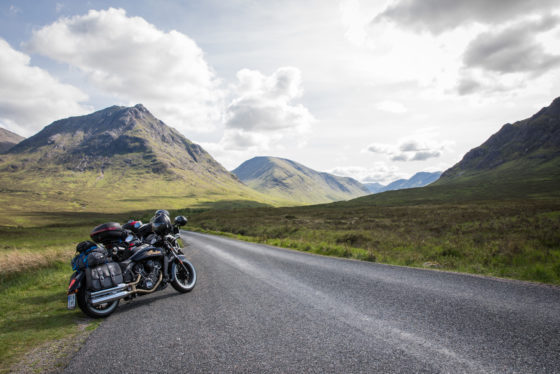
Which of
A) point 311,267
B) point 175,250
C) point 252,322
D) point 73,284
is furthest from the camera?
point 311,267

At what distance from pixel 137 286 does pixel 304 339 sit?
510 centimetres

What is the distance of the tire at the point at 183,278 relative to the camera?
8070 mm

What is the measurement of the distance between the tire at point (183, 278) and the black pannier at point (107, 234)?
176 centimetres

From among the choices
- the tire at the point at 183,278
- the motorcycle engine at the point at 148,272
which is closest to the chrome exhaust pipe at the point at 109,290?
the motorcycle engine at the point at 148,272

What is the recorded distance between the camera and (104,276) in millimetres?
6688

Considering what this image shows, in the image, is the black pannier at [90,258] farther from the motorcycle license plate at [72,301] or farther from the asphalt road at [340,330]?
the asphalt road at [340,330]

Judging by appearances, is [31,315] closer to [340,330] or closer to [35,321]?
[35,321]

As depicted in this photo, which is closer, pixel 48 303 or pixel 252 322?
pixel 252 322

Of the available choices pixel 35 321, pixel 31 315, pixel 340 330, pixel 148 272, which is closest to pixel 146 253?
pixel 148 272

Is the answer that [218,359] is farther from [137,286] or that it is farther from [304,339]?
[137,286]

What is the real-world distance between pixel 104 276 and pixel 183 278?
2.40m

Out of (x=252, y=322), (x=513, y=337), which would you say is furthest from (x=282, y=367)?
(x=513, y=337)

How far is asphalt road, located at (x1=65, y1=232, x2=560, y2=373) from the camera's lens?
12.7 ft

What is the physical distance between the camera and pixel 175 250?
887 cm
